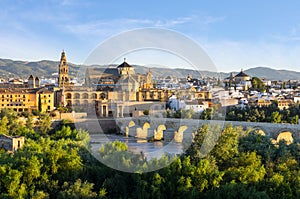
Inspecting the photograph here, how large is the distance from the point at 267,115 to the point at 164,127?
149 inches

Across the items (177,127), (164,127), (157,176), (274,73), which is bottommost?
(164,127)

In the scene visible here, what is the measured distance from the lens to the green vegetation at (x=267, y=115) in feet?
42.4

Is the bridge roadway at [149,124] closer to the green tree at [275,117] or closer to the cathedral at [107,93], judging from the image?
the cathedral at [107,93]

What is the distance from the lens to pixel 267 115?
13.7 metres

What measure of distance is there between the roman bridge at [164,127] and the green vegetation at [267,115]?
1955 millimetres

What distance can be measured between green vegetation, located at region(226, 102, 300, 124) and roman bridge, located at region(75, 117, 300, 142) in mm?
1955

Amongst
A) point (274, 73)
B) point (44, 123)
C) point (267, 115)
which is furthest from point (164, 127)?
point (274, 73)

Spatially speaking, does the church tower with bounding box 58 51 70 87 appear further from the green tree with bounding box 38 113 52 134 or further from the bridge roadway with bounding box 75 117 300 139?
the green tree with bounding box 38 113 52 134

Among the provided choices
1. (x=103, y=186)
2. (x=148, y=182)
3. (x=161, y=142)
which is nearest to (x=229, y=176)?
(x=148, y=182)

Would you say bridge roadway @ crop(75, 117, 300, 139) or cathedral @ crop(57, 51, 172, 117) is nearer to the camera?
bridge roadway @ crop(75, 117, 300, 139)

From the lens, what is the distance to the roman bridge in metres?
10.4

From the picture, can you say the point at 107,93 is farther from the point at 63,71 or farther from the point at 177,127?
the point at 177,127

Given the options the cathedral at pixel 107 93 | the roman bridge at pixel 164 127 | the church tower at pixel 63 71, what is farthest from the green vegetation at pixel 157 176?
the church tower at pixel 63 71

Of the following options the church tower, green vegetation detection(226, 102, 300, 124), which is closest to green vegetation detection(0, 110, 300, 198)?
green vegetation detection(226, 102, 300, 124)
